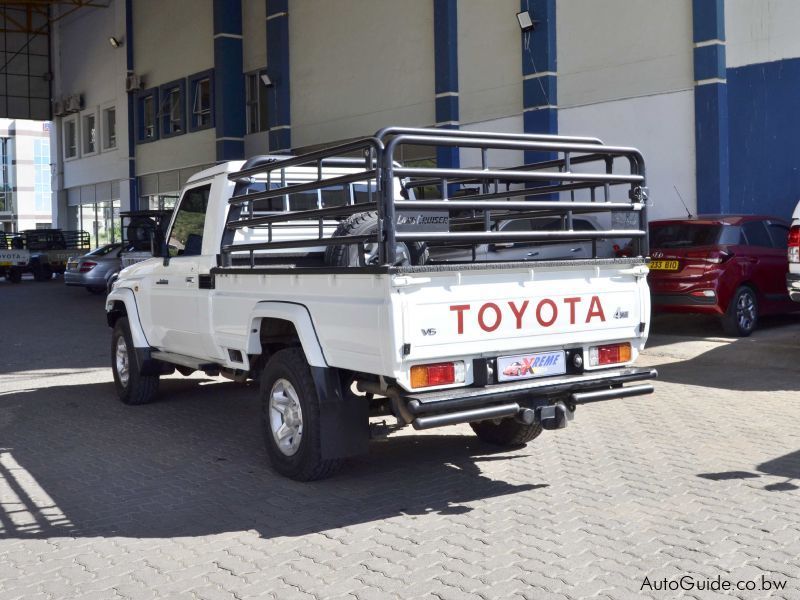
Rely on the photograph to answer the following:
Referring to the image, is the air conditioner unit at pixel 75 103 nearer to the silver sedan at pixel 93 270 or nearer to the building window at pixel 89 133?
the building window at pixel 89 133

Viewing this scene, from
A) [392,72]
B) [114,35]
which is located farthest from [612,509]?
[114,35]

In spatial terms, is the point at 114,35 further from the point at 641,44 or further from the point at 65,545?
the point at 65,545

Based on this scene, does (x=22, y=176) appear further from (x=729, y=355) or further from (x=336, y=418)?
(x=336, y=418)

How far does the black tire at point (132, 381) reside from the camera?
886 centimetres

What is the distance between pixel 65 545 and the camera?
5.02 m

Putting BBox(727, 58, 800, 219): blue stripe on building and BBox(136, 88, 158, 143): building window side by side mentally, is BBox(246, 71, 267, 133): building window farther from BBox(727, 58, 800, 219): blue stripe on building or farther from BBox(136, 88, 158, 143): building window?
BBox(727, 58, 800, 219): blue stripe on building

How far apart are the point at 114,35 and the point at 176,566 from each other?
32788 mm

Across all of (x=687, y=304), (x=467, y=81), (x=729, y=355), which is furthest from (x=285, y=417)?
(x=467, y=81)

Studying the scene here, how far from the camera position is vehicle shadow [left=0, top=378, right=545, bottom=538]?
212 inches

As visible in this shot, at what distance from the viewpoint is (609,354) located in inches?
240

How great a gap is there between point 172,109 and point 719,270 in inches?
897

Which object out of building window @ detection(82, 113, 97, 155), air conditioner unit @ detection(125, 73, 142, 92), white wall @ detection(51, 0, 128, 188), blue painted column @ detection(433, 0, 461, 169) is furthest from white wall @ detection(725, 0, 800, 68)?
building window @ detection(82, 113, 97, 155)

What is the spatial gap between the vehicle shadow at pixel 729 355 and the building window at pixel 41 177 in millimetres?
74758

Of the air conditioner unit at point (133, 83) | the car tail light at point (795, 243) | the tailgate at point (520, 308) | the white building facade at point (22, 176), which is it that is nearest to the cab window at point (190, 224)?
the tailgate at point (520, 308)
